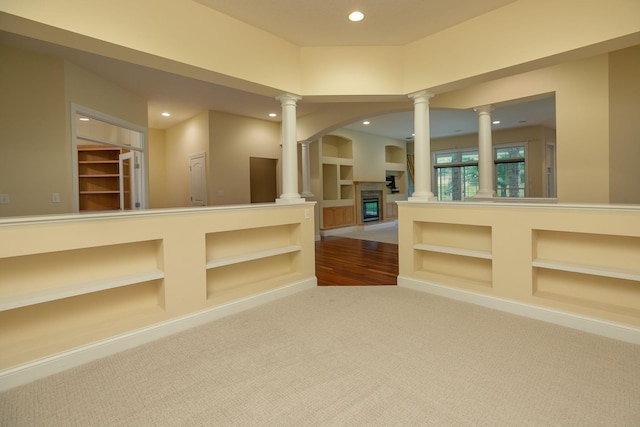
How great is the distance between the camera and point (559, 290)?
119 inches

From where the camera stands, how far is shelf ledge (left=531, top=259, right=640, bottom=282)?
8.18 ft

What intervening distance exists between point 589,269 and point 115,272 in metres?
3.99

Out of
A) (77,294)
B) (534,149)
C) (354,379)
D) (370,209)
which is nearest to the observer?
(354,379)

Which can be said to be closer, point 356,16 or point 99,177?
point 356,16

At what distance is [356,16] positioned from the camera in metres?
3.22

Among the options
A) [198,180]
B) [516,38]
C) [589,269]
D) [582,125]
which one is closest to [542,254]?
[589,269]

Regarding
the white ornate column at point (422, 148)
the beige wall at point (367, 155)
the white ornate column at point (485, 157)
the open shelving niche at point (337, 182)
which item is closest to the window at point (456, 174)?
the beige wall at point (367, 155)

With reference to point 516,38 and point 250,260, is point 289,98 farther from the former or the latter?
point 516,38

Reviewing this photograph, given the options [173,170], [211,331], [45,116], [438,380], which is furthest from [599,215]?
[173,170]

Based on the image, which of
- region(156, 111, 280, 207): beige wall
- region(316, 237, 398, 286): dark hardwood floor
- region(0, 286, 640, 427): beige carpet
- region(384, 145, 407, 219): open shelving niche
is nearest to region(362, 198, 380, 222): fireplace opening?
region(384, 145, 407, 219): open shelving niche

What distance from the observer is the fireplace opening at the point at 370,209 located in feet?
31.9

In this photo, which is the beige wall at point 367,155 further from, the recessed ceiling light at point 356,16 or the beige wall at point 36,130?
the beige wall at point 36,130

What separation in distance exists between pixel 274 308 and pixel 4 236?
2189 millimetres

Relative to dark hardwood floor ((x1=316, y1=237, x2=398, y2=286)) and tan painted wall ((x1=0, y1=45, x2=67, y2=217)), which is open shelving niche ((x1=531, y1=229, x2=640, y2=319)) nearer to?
dark hardwood floor ((x1=316, y1=237, x2=398, y2=286))
